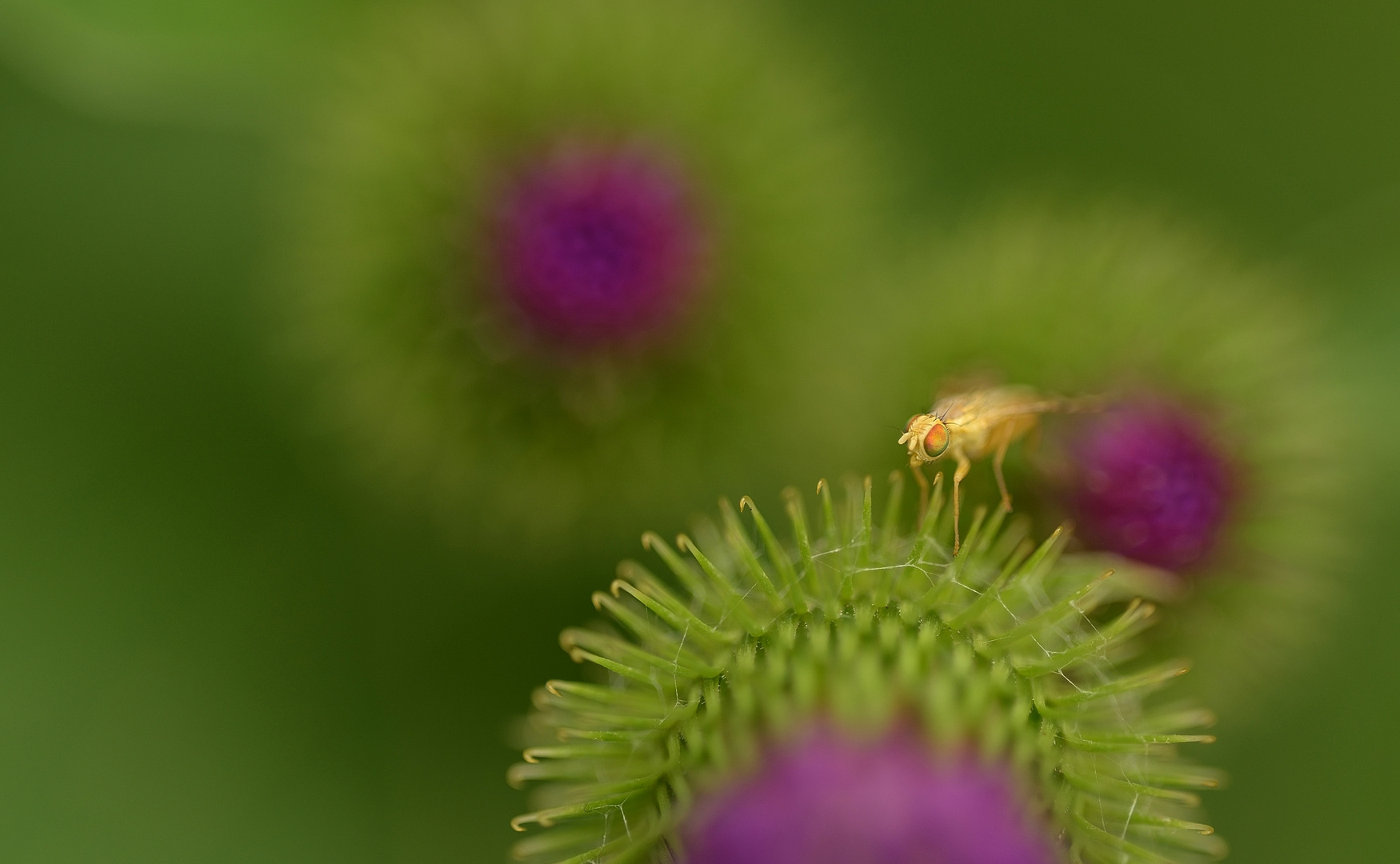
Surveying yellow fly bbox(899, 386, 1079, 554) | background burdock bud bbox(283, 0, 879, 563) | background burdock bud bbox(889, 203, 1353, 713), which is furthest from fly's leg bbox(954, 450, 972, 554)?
background burdock bud bbox(283, 0, 879, 563)

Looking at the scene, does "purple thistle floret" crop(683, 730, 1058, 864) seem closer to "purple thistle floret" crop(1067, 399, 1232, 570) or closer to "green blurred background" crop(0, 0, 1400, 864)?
"purple thistle floret" crop(1067, 399, 1232, 570)

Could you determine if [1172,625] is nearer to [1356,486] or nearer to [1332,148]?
[1356,486]

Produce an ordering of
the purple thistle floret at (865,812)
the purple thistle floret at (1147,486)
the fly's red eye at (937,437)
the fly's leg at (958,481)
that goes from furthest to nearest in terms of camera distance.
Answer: the purple thistle floret at (1147,486) → the fly's red eye at (937,437) → the fly's leg at (958,481) → the purple thistle floret at (865,812)

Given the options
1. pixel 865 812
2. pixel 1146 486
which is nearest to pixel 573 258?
pixel 1146 486

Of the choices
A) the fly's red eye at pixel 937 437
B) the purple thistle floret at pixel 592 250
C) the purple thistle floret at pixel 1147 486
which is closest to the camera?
the fly's red eye at pixel 937 437

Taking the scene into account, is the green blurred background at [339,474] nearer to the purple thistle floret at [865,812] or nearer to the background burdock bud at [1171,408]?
the background burdock bud at [1171,408]

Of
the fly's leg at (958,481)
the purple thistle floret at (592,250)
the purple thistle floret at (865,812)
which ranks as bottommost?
the purple thistle floret at (865,812)

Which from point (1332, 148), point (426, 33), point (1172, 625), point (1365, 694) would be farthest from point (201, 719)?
point (1332, 148)

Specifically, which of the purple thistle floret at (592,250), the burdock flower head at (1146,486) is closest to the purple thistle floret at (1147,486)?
the burdock flower head at (1146,486)
